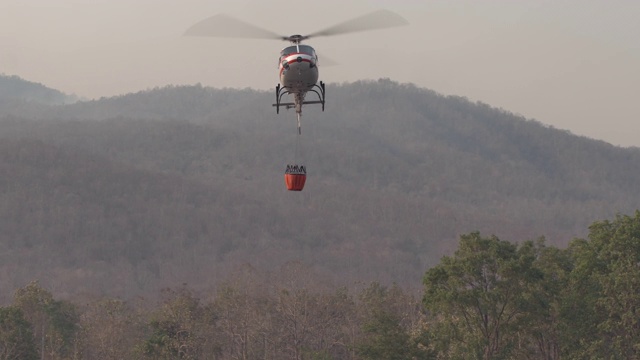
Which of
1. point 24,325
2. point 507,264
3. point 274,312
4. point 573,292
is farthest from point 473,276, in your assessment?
point 274,312

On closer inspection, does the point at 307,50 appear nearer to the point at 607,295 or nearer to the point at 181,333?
the point at 607,295

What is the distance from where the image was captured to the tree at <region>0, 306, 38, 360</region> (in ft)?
277

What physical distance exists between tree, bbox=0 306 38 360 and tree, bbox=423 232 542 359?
3686cm

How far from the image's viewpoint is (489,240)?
6669 cm

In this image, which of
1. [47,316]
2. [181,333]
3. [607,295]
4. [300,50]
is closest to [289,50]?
[300,50]

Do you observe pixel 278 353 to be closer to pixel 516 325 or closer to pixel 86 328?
pixel 86 328

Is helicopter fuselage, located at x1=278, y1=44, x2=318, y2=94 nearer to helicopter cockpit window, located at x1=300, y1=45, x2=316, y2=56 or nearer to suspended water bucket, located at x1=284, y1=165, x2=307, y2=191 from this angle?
helicopter cockpit window, located at x1=300, y1=45, x2=316, y2=56

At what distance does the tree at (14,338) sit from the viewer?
277 ft

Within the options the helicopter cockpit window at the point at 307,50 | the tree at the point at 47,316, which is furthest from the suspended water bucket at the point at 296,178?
the tree at the point at 47,316

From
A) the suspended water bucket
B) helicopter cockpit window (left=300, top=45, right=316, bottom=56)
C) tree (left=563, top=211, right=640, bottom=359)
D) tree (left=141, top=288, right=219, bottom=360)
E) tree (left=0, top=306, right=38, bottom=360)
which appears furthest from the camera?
tree (left=141, top=288, right=219, bottom=360)

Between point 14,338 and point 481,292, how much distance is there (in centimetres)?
4105

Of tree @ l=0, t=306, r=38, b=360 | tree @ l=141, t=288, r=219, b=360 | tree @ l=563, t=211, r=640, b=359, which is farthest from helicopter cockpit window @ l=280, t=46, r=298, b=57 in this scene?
tree @ l=0, t=306, r=38, b=360

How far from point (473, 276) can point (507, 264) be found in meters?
2.36

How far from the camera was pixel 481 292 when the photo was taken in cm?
6525
